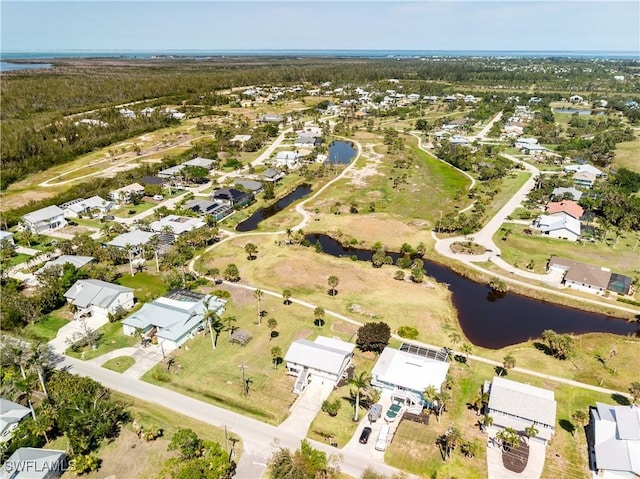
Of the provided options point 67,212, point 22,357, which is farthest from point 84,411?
point 67,212

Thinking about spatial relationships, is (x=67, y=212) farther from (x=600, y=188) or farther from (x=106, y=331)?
(x=600, y=188)

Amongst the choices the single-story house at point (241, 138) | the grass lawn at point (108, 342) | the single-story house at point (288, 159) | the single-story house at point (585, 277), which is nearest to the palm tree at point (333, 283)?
the grass lawn at point (108, 342)

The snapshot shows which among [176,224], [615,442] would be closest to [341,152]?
[176,224]

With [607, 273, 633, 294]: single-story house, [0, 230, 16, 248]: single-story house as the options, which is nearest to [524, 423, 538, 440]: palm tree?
[607, 273, 633, 294]: single-story house

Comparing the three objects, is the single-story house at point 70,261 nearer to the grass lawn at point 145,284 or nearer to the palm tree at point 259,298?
→ the grass lawn at point 145,284

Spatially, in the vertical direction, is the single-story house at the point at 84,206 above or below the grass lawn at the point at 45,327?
above

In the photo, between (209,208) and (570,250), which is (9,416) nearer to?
(209,208)

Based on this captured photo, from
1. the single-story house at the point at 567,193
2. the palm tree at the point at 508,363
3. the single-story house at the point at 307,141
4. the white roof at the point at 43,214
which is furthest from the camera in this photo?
the single-story house at the point at 307,141
